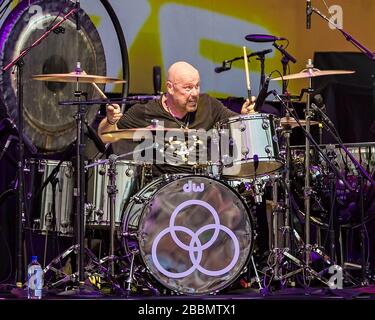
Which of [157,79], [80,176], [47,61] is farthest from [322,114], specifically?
[47,61]

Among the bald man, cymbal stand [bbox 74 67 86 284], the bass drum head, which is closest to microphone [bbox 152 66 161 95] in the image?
the bald man

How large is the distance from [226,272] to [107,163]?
48.6 inches

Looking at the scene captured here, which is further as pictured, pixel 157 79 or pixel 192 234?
pixel 157 79

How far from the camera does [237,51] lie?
8430mm

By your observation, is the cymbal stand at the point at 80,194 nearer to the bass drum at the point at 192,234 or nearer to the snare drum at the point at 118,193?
the bass drum at the point at 192,234

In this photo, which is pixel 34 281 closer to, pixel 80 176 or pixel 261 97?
pixel 80 176

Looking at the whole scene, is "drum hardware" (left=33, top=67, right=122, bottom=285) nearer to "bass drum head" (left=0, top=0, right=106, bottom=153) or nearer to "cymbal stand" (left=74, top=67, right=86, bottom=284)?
"cymbal stand" (left=74, top=67, right=86, bottom=284)

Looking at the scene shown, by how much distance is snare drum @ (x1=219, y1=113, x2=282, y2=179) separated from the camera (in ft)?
21.6

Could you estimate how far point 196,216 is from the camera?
6.49m

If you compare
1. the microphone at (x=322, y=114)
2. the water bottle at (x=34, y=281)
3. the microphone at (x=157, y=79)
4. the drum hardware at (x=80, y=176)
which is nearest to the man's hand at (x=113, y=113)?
the drum hardware at (x=80, y=176)

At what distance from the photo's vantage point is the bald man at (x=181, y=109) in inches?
287

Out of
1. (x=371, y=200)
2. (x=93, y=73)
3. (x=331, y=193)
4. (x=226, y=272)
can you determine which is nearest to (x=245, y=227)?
(x=226, y=272)

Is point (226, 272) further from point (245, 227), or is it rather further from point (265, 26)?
point (265, 26)

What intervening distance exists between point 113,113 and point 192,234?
0.99 m
